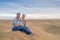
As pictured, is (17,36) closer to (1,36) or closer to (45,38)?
(1,36)

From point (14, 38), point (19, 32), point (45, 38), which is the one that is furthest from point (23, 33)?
point (45, 38)

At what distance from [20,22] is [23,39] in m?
1.15

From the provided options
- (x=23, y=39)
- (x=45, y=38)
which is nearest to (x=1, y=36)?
(x=23, y=39)

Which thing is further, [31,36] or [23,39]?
[31,36]

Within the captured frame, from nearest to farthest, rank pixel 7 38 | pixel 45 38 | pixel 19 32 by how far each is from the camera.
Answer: pixel 7 38 → pixel 19 32 → pixel 45 38

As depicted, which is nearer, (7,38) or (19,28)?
(7,38)

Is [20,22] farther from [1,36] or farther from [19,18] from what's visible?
[1,36]

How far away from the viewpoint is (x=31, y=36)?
44.1 feet

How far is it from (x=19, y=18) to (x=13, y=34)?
3.81 feet

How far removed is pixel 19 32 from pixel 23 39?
24.8 inches

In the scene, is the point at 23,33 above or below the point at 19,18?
below

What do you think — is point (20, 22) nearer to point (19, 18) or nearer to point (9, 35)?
point (19, 18)

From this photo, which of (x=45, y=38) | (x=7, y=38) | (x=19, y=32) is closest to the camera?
(x=7, y=38)

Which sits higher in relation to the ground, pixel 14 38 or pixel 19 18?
pixel 19 18
